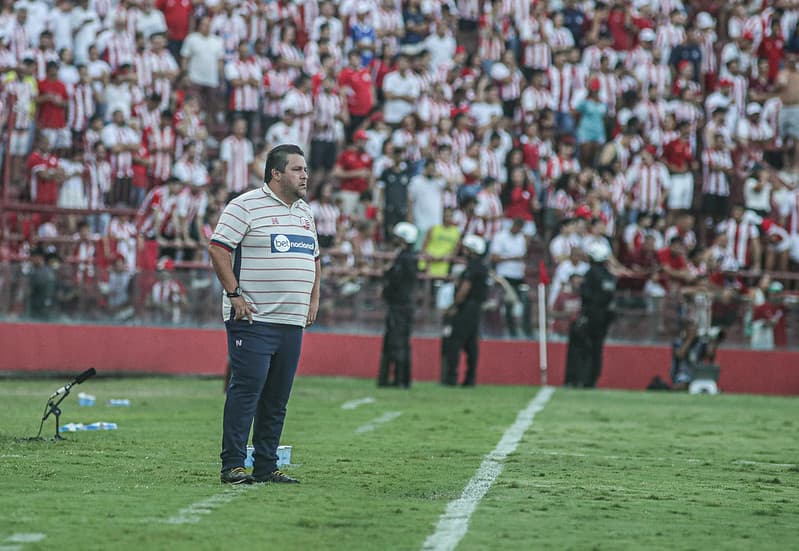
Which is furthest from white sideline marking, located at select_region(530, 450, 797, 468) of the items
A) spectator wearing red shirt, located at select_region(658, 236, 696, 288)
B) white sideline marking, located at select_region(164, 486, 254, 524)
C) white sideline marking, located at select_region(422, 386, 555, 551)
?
spectator wearing red shirt, located at select_region(658, 236, 696, 288)

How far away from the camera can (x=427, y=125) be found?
26.5m

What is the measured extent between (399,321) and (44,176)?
636 centimetres

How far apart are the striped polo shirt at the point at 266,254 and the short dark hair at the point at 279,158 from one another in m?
0.12

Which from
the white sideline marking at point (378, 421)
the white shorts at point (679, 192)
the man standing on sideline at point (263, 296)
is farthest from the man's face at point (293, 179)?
the white shorts at point (679, 192)

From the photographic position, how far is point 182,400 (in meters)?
18.0

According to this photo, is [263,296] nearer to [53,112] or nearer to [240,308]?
[240,308]

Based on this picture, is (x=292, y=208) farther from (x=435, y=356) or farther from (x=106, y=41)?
(x=106, y=41)

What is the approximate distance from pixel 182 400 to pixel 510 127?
1154 centimetres

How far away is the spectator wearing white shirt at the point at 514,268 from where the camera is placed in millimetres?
23422

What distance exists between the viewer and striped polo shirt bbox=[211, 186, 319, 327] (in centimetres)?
890

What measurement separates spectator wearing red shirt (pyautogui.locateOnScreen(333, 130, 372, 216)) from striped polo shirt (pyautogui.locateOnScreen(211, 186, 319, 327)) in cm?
1649

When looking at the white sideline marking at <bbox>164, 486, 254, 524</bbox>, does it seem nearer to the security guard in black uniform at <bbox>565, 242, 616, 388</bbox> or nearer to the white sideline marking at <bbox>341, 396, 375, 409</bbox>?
the white sideline marking at <bbox>341, 396, 375, 409</bbox>

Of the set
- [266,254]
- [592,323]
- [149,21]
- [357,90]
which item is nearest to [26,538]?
[266,254]

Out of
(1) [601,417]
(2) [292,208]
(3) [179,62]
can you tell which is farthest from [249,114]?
(2) [292,208]
